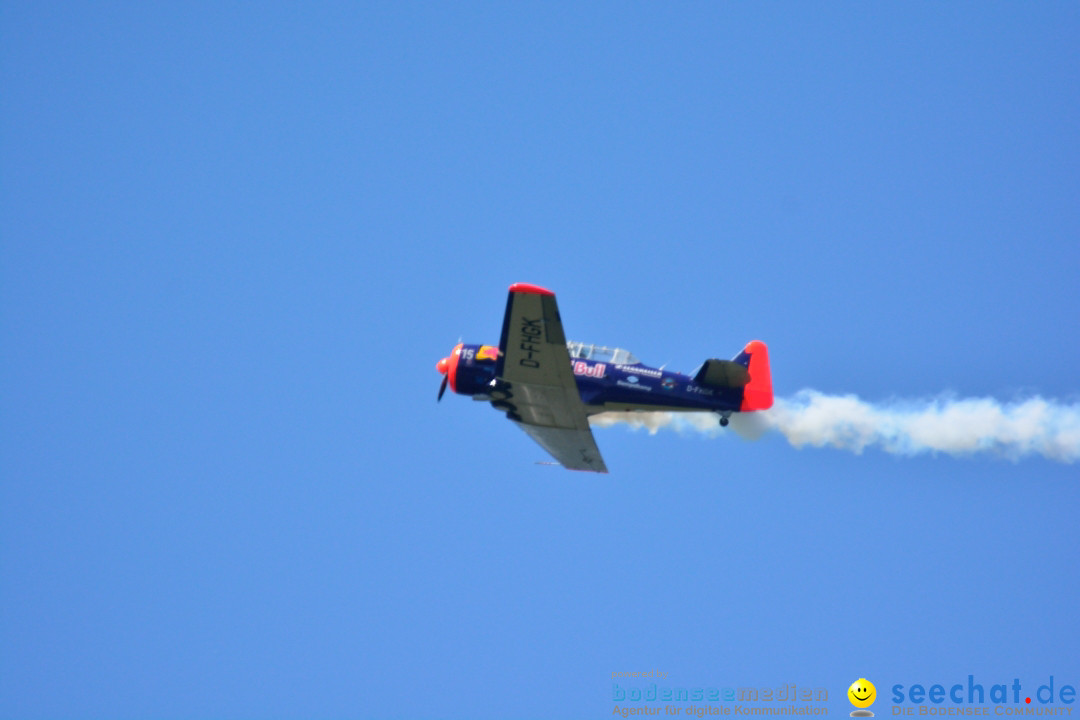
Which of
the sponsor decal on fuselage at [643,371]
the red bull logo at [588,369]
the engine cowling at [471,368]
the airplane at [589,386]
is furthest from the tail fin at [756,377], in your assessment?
the engine cowling at [471,368]

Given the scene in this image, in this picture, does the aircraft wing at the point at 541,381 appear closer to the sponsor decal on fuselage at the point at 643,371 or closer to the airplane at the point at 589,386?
Answer: the airplane at the point at 589,386

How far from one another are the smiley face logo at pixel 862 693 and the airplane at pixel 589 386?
6.60 meters

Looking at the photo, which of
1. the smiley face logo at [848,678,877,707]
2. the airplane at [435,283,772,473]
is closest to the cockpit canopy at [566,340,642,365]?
the airplane at [435,283,772,473]

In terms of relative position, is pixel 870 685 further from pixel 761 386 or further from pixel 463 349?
pixel 463 349

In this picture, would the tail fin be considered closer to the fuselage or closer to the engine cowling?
the fuselage

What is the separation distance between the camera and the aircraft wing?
1078 inches

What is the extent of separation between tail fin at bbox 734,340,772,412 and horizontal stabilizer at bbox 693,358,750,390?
0.26 metres

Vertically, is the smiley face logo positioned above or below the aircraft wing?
below

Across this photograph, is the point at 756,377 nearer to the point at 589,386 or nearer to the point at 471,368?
the point at 589,386

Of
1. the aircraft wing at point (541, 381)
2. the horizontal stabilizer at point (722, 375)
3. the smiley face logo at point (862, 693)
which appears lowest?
the smiley face logo at point (862, 693)

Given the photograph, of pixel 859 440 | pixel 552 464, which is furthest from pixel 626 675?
pixel 859 440

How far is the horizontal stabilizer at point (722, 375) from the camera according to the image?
29.6 metres

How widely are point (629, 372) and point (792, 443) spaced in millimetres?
4315

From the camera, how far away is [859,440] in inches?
1216
